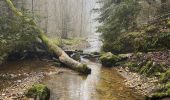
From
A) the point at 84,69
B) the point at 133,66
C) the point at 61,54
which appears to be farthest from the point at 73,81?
the point at 61,54

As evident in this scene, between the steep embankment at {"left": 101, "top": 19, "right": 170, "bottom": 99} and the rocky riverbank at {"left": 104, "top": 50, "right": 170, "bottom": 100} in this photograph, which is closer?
the rocky riverbank at {"left": 104, "top": 50, "right": 170, "bottom": 100}

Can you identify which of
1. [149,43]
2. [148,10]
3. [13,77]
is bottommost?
[13,77]

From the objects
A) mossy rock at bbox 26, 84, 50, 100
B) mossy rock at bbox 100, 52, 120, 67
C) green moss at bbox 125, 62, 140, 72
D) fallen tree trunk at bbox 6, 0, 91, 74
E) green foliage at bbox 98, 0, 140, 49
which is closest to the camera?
mossy rock at bbox 26, 84, 50, 100

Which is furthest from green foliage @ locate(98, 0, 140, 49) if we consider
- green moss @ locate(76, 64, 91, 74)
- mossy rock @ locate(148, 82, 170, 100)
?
mossy rock @ locate(148, 82, 170, 100)

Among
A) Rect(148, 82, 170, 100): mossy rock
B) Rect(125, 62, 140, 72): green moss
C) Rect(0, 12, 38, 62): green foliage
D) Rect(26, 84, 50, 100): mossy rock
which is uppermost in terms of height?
Rect(0, 12, 38, 62): green foliage

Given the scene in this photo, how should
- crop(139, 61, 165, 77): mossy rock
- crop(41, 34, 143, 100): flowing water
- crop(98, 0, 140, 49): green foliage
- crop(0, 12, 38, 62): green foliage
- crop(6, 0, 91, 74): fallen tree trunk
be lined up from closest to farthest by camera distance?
crop(41, 34, 143, 100): flowing water → crop(139, 61, 165, 77): mossy rock → crop(6, 0, 91, 74): fallen tree trunk → crop(0, 12, 38, 62): green foliage → crop(98, 0, 140, 49): green foliage

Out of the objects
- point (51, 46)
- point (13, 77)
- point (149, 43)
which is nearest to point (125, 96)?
point (13, 77)

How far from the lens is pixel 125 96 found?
12523 mm

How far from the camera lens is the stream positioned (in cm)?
1252

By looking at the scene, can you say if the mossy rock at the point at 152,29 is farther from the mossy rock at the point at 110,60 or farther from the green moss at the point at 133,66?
the green moss at the point at 133,66

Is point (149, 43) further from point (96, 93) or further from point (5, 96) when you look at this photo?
point (5, 96)

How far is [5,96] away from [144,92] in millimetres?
6532

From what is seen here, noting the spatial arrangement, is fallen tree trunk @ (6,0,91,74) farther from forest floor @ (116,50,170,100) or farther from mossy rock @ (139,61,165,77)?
mossy rock @ (139,61,165,77)

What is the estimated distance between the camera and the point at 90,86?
14.7 meters
